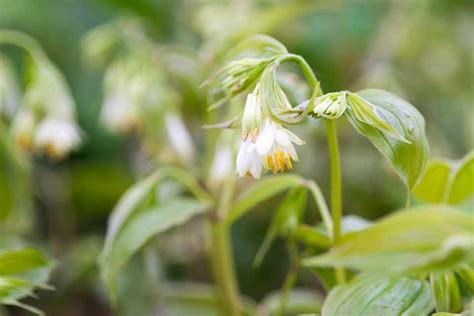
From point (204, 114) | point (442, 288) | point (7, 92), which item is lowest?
point (442, 288)

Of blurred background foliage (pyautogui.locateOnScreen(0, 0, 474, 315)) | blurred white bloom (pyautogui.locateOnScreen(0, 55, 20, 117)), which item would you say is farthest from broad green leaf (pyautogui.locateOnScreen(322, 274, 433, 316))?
blurred white bloom (pyautogui.locateOnScreen(0, 55, 20, 117))

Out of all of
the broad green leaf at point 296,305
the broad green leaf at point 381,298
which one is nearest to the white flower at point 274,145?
the broad green leaf at point 381,298

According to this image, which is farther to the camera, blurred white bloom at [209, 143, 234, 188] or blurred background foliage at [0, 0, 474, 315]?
blurred background foliage at [0, 0, 474, 315]

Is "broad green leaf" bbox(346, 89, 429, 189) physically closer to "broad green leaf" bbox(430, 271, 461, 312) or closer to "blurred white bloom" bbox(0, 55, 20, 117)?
"broad green leaf" bbox(430, 271, 461, 312)

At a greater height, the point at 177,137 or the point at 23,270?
the point at 177,137

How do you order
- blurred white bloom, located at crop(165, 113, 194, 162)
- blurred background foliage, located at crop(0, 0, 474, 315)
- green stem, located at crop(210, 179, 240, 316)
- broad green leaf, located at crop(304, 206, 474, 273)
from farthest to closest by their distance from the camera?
blurred background foliage, located at crop(0, 0, 474, 315)
blurred white bloom, located at crop(165, 113, 194, 162)
green stem, located at crop(210, 179, 240, 316)
broad green leaf, located at crop(304, 206, 474, 273)

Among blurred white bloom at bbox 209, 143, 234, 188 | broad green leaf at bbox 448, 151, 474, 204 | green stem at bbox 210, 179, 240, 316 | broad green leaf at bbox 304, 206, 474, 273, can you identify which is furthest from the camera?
blurred white bloom at bbox 209, 143, 234, 188

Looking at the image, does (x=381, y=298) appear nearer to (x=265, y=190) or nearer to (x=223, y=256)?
(x=265, y=190)

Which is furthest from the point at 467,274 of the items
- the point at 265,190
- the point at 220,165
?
the point at 220,165
